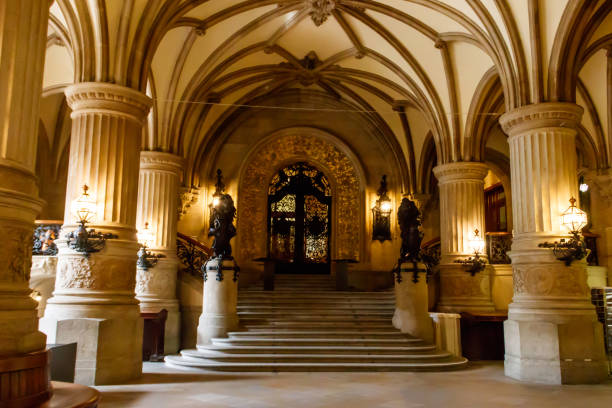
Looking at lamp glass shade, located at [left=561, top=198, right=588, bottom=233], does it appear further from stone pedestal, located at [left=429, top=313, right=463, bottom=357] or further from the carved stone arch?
the carved stone arch

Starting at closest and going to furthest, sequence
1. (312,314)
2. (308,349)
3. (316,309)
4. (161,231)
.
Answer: (308,349), (312,314), (161,231), (316,309)

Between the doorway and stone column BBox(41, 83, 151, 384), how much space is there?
1014cm

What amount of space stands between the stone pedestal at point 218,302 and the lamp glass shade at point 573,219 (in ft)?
21.5

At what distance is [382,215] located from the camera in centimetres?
1952

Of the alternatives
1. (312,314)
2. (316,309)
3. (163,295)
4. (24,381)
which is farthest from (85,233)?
(316,309)

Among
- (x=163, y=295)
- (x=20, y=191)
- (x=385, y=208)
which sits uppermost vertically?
(x=385, y=208)

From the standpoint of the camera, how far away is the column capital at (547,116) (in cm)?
1059

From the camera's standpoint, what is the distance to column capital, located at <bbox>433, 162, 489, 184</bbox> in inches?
599

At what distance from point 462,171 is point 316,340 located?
244 inches

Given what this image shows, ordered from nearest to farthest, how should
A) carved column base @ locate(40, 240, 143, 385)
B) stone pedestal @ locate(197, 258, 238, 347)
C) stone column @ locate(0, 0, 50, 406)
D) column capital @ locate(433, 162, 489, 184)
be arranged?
stone column @ locate(0, 0, 50, 406) < carved column base @ locate(40, 240, 143, 385) < stone pedestal @ locate(197, 258, 238, 347) < column capital @ locate(433, 162, 489, 184)

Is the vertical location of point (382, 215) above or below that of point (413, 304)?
above

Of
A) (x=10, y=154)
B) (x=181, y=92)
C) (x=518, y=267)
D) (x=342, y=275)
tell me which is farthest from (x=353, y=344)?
(x=10, y=154)

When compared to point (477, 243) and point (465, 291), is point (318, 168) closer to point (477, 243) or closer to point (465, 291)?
point (477, 243)

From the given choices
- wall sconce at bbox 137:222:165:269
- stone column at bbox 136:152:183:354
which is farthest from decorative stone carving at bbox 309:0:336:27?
wall sconce at bbox 137:222:165:269
